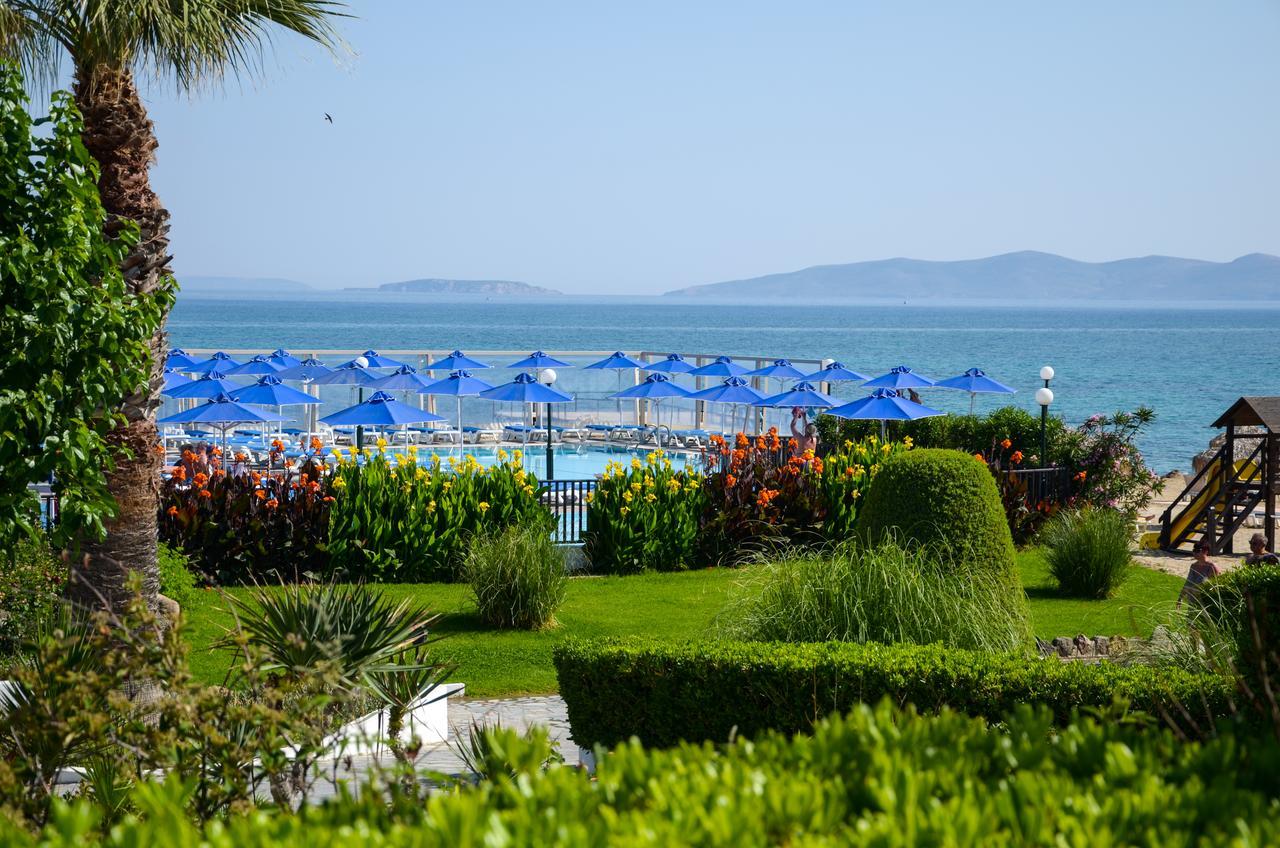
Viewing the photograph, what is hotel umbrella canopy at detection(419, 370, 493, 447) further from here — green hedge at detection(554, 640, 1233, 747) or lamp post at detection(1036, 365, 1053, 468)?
green hedge at detection(554, 640, 1233, 747)

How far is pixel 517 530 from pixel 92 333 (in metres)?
5.98

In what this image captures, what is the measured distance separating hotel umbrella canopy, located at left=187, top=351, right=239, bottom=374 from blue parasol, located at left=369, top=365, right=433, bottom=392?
488cm

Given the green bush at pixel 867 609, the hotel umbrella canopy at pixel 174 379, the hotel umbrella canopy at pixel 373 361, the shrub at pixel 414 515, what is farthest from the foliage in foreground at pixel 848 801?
the hotel umbrella canopy at pixel 373 361

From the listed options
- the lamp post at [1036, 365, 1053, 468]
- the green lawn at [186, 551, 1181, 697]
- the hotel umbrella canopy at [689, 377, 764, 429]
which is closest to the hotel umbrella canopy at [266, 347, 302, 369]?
the hotel umbrella canopy at [689, 377, 764, 429]

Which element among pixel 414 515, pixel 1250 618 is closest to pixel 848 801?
pixel 1250 618

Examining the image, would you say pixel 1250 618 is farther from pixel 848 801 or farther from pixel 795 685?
pixel 848 801

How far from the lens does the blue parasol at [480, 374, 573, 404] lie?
2344 centimetres

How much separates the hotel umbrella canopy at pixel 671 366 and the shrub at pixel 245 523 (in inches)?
709

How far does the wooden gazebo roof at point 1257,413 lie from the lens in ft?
54.1

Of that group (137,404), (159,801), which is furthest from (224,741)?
(137,404)

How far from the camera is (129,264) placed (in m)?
8.48

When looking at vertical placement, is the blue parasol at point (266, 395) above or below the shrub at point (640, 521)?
above

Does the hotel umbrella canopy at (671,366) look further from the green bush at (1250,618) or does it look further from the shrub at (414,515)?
the green bush at (1250,618)

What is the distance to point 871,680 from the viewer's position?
633 cm
